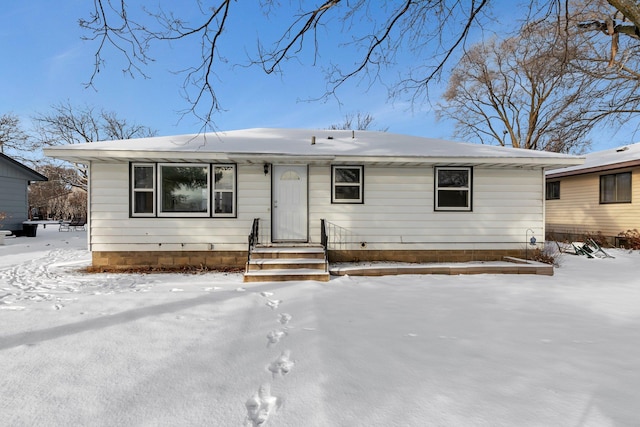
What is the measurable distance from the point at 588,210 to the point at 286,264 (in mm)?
14208

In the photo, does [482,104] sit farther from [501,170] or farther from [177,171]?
[177,171]

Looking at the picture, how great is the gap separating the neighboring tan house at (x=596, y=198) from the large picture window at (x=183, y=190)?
14401mm

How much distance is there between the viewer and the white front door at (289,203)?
774 centimetres

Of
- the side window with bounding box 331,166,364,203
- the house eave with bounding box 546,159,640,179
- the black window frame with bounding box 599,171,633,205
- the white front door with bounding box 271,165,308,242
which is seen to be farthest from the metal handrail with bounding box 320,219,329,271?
the black window frame with bounding box 599,171,633,205

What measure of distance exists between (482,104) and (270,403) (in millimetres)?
27484

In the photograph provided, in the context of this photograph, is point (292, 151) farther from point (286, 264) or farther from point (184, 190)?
point (184, 190)

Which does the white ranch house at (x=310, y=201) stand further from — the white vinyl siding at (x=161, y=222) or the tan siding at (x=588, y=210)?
the tan siding at (x=588, y=210)

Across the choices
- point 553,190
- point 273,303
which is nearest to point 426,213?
point 273,303

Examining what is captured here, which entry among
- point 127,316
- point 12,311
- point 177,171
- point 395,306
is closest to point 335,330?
point 395,306

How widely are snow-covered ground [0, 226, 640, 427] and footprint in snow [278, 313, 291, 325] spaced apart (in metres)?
0.04

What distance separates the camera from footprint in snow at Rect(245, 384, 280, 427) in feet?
6.50

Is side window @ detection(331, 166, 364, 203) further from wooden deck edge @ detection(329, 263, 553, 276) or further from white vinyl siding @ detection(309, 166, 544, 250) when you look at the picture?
wooden deck edge @ detection(329, 263, 553, 276)

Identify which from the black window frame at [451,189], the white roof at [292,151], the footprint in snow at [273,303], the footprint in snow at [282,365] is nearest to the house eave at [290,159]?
the white roof at [292,151]

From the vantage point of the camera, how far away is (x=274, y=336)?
11.0 feet
